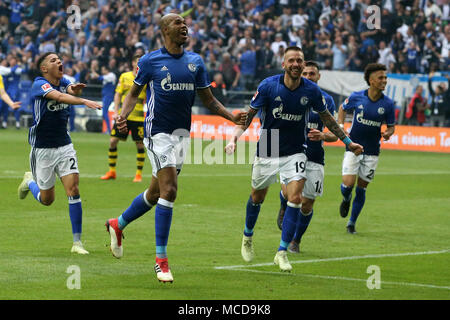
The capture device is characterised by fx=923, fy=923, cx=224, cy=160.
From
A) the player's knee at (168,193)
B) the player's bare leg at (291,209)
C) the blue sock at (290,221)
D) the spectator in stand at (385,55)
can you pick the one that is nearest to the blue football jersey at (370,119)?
the player's bare leg at (291,209)

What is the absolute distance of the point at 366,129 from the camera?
1373cm

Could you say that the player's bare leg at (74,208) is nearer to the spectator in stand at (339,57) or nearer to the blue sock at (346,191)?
the blue sock at (346,191)

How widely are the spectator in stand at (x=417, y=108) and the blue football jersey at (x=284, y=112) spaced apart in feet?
67.8

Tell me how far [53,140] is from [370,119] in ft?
16.5

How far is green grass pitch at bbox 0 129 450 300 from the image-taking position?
8.55 meters

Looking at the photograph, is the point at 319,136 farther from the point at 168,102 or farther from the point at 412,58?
the point at 412,58

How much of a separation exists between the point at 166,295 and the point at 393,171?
16022 millimetres

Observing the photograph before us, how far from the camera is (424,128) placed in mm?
30562

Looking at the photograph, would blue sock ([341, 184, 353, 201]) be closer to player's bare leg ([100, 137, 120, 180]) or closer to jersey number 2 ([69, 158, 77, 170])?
jersey number 2 ([69, 158, 77, 170])

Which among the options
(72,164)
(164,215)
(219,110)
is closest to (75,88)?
(72,164)

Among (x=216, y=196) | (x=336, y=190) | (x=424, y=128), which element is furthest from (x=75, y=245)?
(x=424, y=128)

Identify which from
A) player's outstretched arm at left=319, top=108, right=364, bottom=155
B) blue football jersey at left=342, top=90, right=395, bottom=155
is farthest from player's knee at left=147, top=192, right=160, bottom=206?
blue football jersey at left=342, top=90, right=395, bottom=155

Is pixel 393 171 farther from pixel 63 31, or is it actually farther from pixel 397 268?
pixel 63 31

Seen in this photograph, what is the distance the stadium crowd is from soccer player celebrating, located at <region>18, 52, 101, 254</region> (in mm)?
21385
